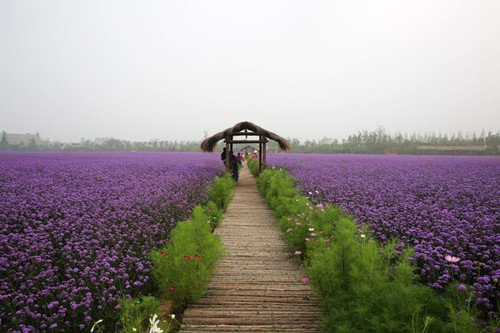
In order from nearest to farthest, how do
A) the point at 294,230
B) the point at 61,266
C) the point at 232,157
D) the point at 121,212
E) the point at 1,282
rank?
the point at 1,282
the point at 61,266
the point at 121,212
the point at 294,230
the point at 232,157

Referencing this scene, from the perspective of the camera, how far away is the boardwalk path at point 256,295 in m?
2.89

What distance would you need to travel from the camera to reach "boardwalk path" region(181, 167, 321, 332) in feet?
9.49

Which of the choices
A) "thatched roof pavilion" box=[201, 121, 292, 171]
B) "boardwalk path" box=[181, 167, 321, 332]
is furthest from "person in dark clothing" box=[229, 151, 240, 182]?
"boardwalk path" box=[181, 167, 321, 332]

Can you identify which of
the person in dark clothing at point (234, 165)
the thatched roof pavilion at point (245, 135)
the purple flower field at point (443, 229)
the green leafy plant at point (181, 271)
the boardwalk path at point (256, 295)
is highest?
the thatched roof pavilion at point (245, 135)

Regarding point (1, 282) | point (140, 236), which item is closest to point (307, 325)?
point (140, 236)

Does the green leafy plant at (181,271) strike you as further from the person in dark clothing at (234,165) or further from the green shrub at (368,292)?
the person in dark clothing at (234,165)

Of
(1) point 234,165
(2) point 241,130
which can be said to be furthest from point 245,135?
(1) point 234,165

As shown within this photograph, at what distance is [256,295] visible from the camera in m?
3.48

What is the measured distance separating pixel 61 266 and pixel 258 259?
260cm

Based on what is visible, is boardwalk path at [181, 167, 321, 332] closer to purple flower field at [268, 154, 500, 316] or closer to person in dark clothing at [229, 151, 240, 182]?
purple flower field at [268, 154, 500, 316]

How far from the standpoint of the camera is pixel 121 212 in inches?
181

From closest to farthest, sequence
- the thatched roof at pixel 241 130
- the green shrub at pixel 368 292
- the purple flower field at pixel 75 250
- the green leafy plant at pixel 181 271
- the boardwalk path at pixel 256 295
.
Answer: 1. the green shrub at pixel 368 292
2. the purple flower field at pixel 75 250
3. the boardwalk path at pixel 256 295
4. the green leafy plant at pixel 181 271
5. the thatched roof at pixel 241 130

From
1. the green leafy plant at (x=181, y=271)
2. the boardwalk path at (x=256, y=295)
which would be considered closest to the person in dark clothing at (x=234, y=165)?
the boardwalk path at (x=256, y=295)

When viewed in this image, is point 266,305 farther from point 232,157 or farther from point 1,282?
point 232,157
